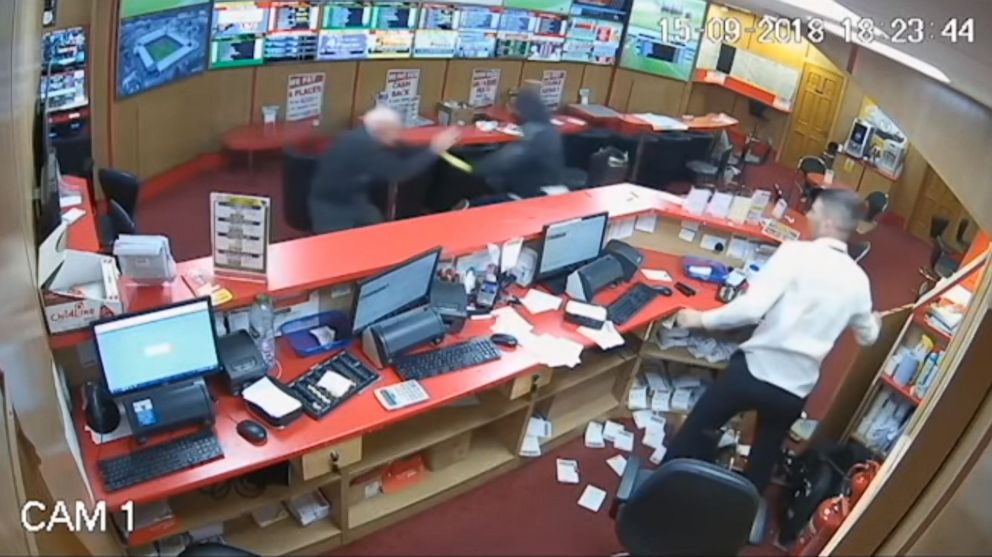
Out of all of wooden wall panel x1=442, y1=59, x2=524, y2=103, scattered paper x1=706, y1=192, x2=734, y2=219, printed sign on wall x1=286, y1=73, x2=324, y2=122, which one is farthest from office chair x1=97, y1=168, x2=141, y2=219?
scattered paper x1=706, y1=192, x2=734, y2=219

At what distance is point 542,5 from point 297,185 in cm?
215

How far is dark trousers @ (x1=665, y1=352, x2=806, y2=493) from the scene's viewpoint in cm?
347

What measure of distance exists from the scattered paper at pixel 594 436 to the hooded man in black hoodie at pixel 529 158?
1.73m

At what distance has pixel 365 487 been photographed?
3.36 m

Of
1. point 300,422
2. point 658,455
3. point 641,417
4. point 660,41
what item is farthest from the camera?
point 660,41

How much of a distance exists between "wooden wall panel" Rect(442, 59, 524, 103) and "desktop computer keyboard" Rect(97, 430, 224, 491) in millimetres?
3982

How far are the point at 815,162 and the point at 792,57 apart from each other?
3.04ft

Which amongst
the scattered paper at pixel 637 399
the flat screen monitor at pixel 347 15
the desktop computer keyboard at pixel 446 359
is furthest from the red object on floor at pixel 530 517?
the flat screen monitor at pixel 347 15

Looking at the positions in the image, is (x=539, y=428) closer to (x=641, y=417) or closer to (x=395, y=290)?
(x=641, y=417)

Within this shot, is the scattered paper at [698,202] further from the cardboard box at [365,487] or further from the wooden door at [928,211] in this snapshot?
the cardboard box at [365,487]

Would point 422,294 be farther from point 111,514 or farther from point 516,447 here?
point 111,514

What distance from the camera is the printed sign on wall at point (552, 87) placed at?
20.6ft

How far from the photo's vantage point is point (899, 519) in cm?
83

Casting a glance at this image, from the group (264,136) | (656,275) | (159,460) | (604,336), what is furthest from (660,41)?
(159,460)
